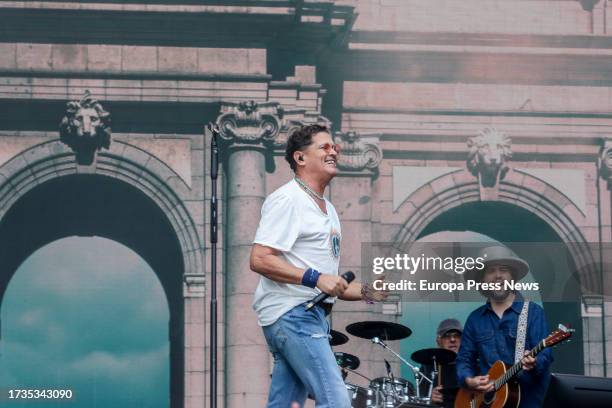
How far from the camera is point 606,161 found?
13.5 meters

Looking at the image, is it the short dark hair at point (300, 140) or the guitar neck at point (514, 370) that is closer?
the short dark hair at point (300, 140)

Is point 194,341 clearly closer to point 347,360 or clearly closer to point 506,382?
point 347,360

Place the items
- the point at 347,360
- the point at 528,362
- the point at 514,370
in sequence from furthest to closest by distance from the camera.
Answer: the point at 347,360, the point at 514,370, the point at 528,362

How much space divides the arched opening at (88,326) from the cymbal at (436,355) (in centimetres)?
362

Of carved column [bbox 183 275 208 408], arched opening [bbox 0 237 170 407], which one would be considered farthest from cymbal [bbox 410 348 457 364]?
arched opening [bbox 0 237 170 407]

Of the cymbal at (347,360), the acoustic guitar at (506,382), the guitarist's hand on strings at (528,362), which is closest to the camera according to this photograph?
the acoustic guitar at (506,382)

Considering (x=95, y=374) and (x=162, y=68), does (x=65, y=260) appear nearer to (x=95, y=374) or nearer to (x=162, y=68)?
(x=95, y=374)

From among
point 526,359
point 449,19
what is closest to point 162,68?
point 449,19

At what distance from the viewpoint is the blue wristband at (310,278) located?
18.3 ft

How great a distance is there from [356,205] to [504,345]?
5685 millimetres

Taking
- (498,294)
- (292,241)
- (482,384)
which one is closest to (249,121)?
(498,294)

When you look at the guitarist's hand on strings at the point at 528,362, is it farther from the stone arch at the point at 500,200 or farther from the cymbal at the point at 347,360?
the stone arch at the point at 500,200

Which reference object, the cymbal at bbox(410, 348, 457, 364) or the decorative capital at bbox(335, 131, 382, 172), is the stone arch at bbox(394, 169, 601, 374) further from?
the cymbal at bbox(410, 348, 457, 364)

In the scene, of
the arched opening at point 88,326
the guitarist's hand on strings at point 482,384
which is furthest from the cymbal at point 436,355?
the arched opening at point 88,326
